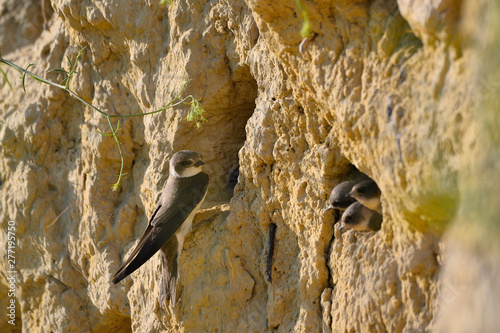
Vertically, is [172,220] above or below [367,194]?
above

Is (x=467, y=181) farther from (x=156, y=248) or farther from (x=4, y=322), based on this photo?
(x=4, y=322)

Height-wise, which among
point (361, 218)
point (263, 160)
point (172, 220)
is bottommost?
point (361, 218)

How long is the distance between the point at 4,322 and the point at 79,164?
80.0 inches

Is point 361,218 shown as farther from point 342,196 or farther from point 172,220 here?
point 172,220

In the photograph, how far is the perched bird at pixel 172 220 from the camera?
3.52 m

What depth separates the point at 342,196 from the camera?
2.73 meters

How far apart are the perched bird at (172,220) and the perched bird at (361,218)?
3.96ft

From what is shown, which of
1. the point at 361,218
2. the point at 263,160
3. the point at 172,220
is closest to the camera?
the point at 361,218

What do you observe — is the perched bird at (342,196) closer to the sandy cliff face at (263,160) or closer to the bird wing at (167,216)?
the sandy cliff face at (263,160)

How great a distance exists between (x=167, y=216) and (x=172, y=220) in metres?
0.05

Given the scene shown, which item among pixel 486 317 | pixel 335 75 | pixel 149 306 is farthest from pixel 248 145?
pixel 486 317

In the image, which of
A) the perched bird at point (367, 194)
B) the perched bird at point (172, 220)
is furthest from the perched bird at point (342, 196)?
the perched bird at point (172, 220)

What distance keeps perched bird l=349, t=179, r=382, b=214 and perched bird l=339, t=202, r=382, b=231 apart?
0.02 metres

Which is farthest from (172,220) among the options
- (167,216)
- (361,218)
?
(361,218)
